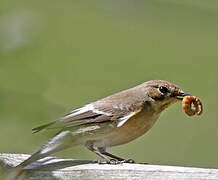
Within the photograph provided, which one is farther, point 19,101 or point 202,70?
point 202,70

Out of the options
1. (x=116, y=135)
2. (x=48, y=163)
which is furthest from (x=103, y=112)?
(x=48, y=163)

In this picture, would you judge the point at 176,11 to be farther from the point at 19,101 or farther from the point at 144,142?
the point at 144,142

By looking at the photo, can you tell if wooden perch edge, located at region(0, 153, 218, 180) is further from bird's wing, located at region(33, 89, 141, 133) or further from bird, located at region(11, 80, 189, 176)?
bird's wing, located at region(33, 89, 141, 133)

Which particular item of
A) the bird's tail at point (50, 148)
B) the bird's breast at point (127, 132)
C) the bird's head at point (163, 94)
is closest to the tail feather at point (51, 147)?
the bird's tail at point (50, 148)

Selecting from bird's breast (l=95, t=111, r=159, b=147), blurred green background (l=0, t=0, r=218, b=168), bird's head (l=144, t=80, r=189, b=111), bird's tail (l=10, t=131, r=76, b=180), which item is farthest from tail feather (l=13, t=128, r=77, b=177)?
bird's head (l=144, t=80, r=189, b=111)

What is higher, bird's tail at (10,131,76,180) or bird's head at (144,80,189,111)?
bird's head at (144,80,189,111)

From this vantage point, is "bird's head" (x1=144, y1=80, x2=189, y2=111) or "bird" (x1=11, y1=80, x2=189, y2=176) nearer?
"bird" (x1=11, y1=80, x2=189, y2=176)

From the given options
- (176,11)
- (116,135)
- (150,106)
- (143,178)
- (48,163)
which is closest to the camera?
(176,11)
